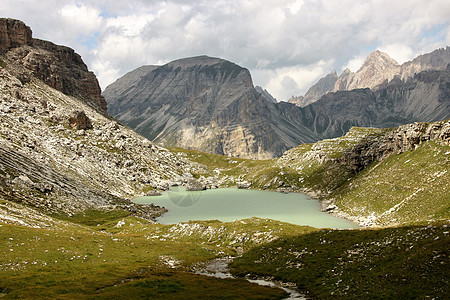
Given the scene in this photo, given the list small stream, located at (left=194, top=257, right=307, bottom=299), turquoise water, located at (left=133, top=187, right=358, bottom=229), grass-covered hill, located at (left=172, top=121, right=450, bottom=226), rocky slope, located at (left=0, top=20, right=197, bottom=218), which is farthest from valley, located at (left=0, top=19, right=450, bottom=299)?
turquoise water, located at (left=133, top=187, right=358, bottom=229)

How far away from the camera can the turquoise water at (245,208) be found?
398 ft

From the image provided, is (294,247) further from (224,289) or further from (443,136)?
(443,136)

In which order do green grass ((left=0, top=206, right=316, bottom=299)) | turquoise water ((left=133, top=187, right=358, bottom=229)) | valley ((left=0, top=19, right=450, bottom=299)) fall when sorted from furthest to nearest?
turquoise water ((left=133, top=187, right=358, bottom=229)) → valley ((left=0, top=19, right=450, bottom=299)) → green grass ((left=0, top=206, right=316, bottom=299))

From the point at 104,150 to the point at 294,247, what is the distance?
16757cm

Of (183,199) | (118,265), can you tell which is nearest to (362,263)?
(118,265)

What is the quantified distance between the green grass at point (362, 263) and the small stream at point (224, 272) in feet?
4.69

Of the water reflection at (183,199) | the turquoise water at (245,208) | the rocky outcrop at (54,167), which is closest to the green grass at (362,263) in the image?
the turquoise water at (245,208)

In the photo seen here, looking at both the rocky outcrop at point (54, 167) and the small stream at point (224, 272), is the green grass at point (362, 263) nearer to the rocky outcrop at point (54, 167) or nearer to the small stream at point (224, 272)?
the small stream at point (224, 272)

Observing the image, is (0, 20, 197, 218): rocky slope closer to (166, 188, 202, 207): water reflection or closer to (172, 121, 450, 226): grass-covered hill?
(166, 188, 202, 207): water reflection

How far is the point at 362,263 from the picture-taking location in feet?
132

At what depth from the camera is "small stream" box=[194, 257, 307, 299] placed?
3831cm

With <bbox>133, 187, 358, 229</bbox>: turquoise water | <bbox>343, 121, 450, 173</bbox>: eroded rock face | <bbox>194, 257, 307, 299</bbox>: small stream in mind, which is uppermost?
<bbox>343, 121, 450, 173</bbox>: eroded rock face

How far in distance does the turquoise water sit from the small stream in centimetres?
5804

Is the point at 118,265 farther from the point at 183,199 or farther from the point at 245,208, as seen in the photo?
the point at 183,199
